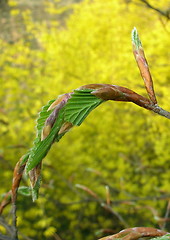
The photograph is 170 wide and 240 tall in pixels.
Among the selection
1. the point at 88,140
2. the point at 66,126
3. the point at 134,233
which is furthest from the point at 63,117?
the point at 88,140

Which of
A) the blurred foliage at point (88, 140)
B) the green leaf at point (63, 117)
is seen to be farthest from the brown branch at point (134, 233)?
the blurred foliage at point (88, 140)

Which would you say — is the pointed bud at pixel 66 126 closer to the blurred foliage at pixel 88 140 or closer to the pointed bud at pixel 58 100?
the pointed bud at pixel 58 100

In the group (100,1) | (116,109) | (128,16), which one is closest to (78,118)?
(116,109)

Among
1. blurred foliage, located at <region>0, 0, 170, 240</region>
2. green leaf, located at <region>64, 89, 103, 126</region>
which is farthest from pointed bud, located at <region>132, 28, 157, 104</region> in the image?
blurred foliage, located at <region>0, 0, 170, 240</region>

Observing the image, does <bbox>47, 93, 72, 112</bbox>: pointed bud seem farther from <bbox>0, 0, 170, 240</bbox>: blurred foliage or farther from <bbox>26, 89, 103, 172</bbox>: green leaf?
<bbox>0, 0, 170, 240</bbox>: blurred foliage

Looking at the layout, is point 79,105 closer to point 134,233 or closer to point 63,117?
point 63,117

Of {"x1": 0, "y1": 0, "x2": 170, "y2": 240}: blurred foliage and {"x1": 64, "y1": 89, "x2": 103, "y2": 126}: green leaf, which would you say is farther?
{"x1": 0, "y1": 0, "x2": 170, "y2": 240}: blurred foliage

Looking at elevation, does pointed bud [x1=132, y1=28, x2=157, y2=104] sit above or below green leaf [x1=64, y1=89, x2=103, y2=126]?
above

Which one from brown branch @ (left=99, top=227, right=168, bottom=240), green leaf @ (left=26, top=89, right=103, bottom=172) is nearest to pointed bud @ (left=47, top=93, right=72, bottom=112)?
green leaf @ (left=26, top=89, right=103, bottom=172)

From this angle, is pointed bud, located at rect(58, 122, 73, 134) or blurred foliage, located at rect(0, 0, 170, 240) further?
blurred foliage, located at rect(0, 0, 170, 240)

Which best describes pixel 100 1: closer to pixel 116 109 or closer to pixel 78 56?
pixel 78 56

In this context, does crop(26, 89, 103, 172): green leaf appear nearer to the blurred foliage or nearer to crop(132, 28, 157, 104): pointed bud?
crop(132, 28, 157, 104): pointed bud
